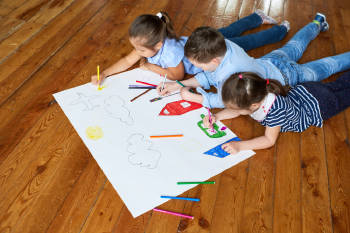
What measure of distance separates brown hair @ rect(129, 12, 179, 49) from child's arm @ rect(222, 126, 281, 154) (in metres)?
0.55

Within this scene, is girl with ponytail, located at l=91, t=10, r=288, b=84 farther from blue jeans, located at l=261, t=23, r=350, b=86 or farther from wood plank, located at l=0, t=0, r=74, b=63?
wood plank, located at l=0, t=0, r=74, b=63

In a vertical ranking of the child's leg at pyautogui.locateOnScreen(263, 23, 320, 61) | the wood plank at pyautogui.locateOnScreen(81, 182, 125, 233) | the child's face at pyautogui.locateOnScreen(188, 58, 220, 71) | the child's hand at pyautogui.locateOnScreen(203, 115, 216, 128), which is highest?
the child's face at pyautogui.locateOnScreen(188, 58, 220, 71)

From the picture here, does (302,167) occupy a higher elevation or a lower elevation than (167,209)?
lower

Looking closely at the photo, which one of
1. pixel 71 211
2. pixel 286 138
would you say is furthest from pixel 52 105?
pixel 286 138

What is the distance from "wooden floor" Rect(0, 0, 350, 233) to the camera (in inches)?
35.0

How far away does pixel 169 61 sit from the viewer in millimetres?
1350

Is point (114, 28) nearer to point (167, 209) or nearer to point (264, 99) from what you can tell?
point (264, 99)

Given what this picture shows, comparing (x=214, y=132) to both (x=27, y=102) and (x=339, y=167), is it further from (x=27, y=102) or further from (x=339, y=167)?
(x=27, y=102)

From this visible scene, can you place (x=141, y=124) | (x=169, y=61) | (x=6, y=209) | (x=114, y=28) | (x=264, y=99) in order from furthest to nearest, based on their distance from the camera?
(x=114, y=28)
(x=169, y=61)
(x=141, y=124)
(x=264, y=99)
(x=6, y=209)

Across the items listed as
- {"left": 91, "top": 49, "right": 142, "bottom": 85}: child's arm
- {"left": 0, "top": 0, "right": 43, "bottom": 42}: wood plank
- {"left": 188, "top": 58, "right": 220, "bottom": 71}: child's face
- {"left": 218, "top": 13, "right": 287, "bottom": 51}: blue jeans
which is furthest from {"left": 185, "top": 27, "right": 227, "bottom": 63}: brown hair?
{"left": 0, "top": 0, "right": 43, "bottom": 42}: wood plank

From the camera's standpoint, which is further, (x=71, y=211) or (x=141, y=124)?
(x=141, y=124)

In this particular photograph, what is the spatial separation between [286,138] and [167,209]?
1.95 feet

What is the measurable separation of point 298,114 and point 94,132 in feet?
2.69

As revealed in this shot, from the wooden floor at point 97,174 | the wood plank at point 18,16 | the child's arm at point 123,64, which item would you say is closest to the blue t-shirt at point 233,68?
the wooden floor at point 97,174
